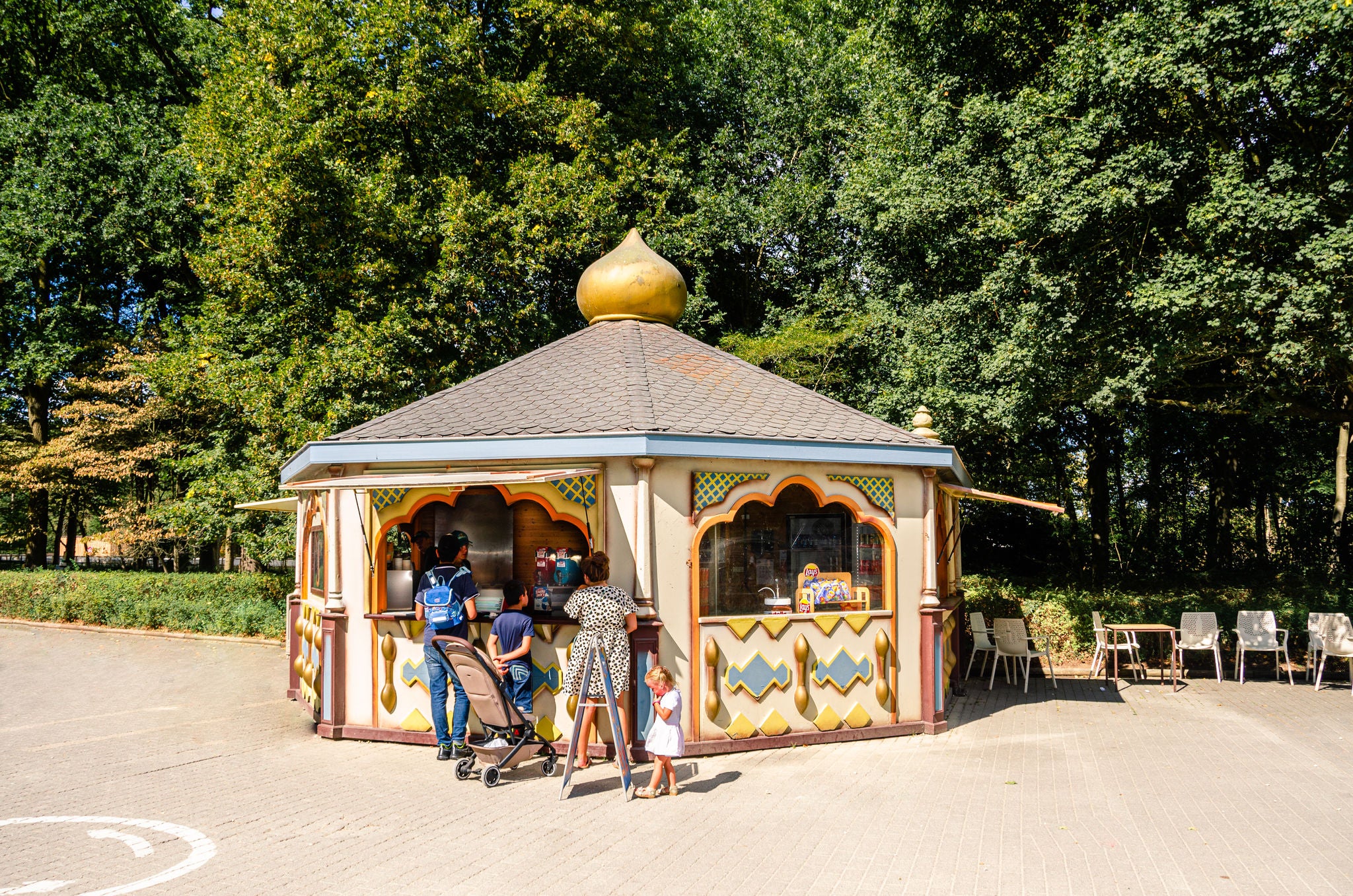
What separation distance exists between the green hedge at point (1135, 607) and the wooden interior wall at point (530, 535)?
321 inches

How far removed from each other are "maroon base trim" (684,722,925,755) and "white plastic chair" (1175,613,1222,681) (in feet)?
18.2

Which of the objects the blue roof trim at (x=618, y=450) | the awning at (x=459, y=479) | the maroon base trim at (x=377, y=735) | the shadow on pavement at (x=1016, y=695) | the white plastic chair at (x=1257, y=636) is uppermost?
the blue roof trim at (x=618, y=450)

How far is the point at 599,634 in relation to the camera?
7336 mm

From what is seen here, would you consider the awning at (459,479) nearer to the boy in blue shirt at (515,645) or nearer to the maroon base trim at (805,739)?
the boy in blue shirt at (515,645)

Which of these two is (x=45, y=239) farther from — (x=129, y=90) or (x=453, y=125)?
(x=453, y=125)

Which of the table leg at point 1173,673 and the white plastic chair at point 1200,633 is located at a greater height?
the white plastic chair at point 1200,633

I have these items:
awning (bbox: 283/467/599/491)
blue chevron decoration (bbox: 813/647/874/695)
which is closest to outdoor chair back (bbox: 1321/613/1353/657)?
blue chevron decoration (bbox: 813/647/874/695)

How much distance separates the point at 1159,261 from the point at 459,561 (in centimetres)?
1076

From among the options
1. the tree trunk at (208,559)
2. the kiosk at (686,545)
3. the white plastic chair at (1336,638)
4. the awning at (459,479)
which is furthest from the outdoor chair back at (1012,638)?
the tree trunk at (208,559)

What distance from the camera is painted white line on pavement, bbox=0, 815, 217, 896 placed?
509 centimetres

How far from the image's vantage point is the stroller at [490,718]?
724 centimetres

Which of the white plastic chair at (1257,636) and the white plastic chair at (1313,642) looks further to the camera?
the white plastic chair at (1257,636)

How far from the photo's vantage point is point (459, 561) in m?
8.05

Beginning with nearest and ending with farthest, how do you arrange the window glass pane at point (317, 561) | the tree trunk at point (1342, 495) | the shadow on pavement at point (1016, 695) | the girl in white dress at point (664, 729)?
the girl in white dress at point (664, 729) < the window glass pane at point (317, 561) < the shadow on pavement at point (1016, 695) < the tree trunk at point (1342, 495)
